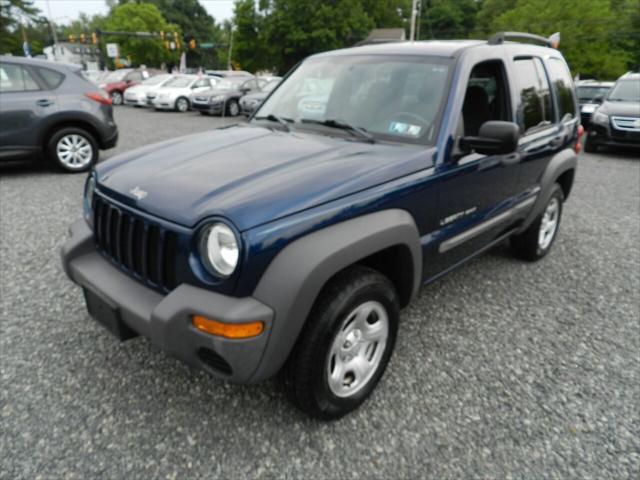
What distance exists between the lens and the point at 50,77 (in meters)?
6.80

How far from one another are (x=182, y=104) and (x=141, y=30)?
60758 millimetres

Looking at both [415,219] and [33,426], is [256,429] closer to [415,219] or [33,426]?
[33,426]

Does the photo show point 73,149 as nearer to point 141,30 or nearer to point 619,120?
point 619,120

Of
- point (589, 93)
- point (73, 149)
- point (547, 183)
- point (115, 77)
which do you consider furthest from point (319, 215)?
point (115, 77)

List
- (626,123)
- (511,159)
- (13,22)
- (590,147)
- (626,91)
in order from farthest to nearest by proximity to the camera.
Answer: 1. (13,22)
2. (590,147)
3. (626,91)
4. (626,123)
5. (511,159)

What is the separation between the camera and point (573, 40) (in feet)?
112

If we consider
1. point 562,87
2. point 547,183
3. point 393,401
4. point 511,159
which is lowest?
point 393,401

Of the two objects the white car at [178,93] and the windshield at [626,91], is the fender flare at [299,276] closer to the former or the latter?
the windshield at [626,91]

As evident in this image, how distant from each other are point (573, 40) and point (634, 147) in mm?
30097

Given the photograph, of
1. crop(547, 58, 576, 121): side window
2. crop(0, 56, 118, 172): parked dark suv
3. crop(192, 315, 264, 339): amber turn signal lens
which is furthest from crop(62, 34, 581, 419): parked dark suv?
crop(0, 56, 118, 172): parked dark suv

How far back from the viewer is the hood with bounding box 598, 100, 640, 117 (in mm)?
9518

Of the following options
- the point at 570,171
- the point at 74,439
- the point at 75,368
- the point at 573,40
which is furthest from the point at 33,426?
the point at 573,40

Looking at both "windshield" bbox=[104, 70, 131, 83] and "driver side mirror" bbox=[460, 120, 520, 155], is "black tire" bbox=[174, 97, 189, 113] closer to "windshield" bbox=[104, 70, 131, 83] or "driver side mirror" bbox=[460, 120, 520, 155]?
"windshield" bbox=[104, 70, 131, 83]

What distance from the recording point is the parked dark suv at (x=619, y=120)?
9.57 metres
